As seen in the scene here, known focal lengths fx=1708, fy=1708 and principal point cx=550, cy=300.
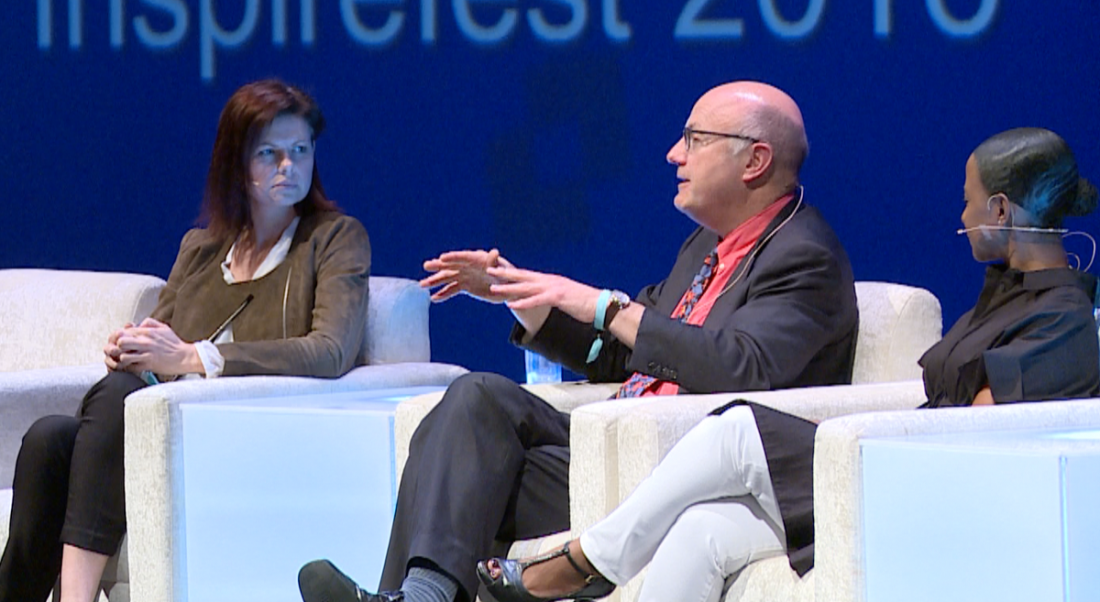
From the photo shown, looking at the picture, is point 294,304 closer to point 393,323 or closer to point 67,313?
point 393,323

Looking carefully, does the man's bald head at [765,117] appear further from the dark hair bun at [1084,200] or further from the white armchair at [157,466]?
the white armchair at [157,466]

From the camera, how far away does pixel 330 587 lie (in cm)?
271

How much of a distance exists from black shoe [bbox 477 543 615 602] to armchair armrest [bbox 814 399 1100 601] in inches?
15.2

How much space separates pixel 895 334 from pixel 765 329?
A: 0.31 metres

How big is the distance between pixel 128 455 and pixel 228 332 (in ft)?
1.67

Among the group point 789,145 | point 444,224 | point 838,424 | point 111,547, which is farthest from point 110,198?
point 838,424

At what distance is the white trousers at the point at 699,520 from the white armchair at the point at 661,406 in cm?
13

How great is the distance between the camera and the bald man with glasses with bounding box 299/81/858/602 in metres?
2.91

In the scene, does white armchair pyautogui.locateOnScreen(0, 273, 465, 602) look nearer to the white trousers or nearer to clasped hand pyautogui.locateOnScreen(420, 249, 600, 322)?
clasped hand pyautogui.locateOnScreen(420, 249, 600, 322)

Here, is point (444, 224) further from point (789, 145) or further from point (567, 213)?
point (789, 145)

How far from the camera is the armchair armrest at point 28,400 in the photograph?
12.4 feet

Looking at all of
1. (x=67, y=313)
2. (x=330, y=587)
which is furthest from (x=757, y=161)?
(x=67, y=313)

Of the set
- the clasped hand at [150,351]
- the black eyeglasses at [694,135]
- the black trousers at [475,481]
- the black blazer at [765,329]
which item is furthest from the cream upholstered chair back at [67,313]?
the black eyeglasses at [694,135]

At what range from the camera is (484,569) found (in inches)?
109
